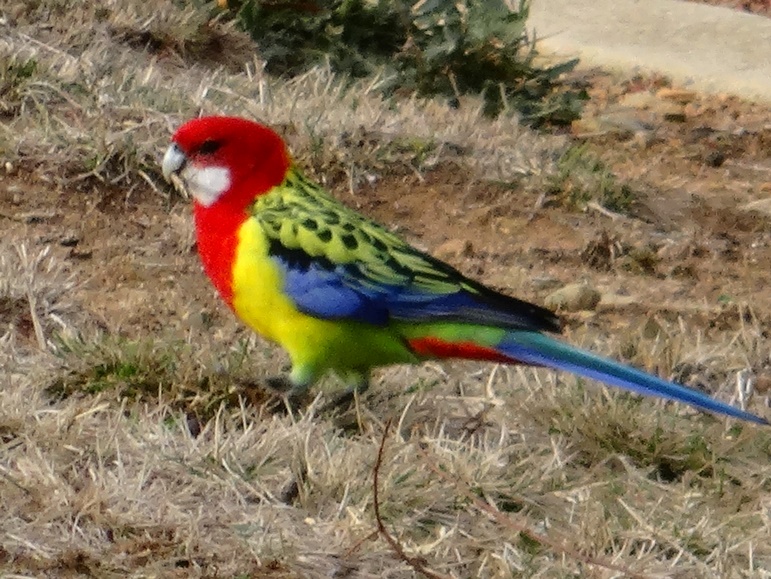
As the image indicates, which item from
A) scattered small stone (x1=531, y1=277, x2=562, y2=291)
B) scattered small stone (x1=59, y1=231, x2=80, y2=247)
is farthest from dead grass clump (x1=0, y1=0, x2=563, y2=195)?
scattered small stone (x1=531, y1=277, x2=562, y2=291)

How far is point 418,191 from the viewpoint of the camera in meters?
4.47

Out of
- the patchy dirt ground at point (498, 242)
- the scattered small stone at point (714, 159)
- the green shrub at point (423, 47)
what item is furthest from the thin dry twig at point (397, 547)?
the scattered small stone at point (714, 159)

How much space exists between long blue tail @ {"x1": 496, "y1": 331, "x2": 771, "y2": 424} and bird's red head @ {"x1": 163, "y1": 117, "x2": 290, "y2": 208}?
68 centimetres

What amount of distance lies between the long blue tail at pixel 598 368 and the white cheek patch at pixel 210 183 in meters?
0.72

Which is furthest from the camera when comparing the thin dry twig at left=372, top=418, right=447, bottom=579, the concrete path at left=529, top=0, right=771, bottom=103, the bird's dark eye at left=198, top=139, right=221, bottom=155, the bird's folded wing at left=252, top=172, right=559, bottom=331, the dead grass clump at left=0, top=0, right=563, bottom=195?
the concrete path at left=529, top=0, right=771, bottom=103

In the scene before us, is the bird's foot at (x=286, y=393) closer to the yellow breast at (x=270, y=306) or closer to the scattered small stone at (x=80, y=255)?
the yellow breast at (x=270, y=306)

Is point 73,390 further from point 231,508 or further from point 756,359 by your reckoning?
point 756,359

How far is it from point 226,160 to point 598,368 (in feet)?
3.15

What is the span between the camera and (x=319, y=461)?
2.89 meters

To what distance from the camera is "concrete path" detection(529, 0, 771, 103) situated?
6699 millimetres

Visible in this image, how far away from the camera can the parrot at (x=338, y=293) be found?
3.07 m

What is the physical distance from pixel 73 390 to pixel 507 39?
9.00 feet

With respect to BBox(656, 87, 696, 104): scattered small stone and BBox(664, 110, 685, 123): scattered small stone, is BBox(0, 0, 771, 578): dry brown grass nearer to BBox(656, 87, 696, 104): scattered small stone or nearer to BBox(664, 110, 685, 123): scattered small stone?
BBox(664, 110, 685, 123): scattered small stone

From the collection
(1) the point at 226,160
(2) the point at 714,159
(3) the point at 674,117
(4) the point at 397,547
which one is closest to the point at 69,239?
(1) the point at 226,160
